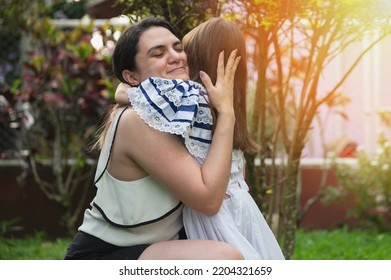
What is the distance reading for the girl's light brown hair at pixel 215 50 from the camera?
310 cm

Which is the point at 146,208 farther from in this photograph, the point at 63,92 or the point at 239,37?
the point at 63,92

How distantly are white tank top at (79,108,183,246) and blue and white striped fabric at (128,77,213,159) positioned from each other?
0.46 ft

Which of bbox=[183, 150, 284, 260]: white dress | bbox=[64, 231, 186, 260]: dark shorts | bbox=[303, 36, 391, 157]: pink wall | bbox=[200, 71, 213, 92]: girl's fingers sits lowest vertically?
bbox=[303, 36, 391, 157]: pink wall

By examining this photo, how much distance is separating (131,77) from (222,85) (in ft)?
1.23

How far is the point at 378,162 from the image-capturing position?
7172mm

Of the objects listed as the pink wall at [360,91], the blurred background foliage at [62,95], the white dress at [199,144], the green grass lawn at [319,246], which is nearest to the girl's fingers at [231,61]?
the white dress at [199,144]

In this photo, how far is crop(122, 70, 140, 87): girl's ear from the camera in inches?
124

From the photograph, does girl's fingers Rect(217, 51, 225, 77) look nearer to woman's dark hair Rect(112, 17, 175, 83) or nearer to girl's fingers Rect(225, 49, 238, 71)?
girl's fingers Rect(225, 49, 238, 71)

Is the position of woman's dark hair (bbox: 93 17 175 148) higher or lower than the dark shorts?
higher

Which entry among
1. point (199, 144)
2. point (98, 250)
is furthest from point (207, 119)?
point (98, 250)

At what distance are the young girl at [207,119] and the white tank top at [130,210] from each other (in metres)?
0.08

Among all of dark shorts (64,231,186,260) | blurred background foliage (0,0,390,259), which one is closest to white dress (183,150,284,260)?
dark shorts (64,231,186,260)
